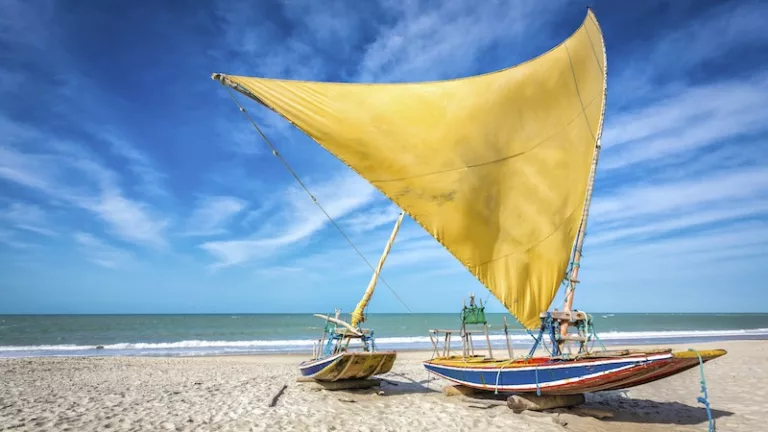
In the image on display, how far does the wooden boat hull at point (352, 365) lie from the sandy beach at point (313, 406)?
0.45 m

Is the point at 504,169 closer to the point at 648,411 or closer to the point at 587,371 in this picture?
the point at 587,371

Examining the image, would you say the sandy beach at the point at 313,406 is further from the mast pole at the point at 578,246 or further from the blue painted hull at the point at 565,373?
the mast pole at the point at 578,246

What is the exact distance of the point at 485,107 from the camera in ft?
27.3

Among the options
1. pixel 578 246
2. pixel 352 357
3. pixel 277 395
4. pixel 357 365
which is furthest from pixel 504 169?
pixel 277 395

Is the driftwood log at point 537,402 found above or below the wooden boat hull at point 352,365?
below

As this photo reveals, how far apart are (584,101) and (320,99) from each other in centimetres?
606

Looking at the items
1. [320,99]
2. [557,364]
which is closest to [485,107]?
[320,99]

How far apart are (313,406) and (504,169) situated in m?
6.72

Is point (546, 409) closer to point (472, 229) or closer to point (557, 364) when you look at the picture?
point (557, 364)

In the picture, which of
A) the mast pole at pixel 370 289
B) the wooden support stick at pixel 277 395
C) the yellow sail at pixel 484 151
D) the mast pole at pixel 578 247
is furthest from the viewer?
the mast pole at pixel 370 289

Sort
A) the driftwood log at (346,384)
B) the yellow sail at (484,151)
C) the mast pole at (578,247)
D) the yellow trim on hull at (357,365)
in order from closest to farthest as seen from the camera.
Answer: the yellow sail at (484,151) < the mast pole at (578,247) < the yellow trim on hull at (357,365) < the driftwood log at (346,384)

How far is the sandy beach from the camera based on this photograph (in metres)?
8.09

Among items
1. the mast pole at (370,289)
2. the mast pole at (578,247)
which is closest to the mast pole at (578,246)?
the mast pole at (578,247)

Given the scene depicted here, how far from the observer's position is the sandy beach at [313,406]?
8.09 meters
